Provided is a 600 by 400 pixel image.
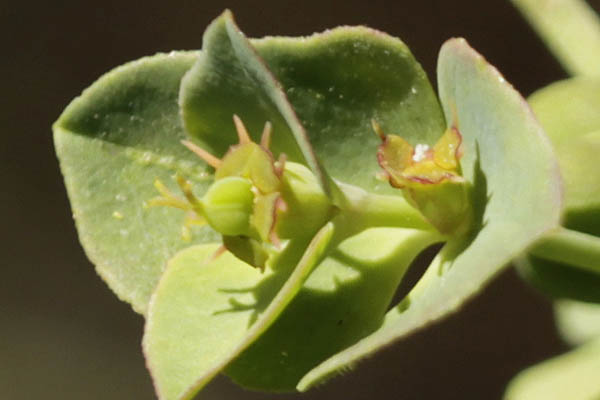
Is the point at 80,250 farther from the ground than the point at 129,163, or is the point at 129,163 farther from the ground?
the point at 129,163

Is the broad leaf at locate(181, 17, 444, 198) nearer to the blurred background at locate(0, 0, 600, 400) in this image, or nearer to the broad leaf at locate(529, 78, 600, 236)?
the broad leaf at locate(529, 78, 600, 236)

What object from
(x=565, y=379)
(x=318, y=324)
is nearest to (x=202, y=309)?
(x=318, y=324)

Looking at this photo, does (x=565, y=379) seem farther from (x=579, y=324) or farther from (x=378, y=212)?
(x=378, y=212)

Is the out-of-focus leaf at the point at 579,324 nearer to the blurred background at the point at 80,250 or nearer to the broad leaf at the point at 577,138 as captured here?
the broad leaf at the point at 577,138

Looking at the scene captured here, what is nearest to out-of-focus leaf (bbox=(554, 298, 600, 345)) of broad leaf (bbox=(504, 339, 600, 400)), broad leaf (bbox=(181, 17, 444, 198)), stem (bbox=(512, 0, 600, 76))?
broad leaf (bbox=(504, 339, 600, 400))

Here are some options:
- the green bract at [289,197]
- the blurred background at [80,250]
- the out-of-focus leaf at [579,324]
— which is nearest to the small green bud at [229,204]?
the green bract at [289,197]

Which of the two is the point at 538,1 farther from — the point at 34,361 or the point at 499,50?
the point at 34,361
